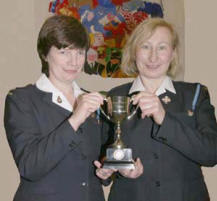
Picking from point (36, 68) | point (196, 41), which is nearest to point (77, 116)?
point (36, 68)

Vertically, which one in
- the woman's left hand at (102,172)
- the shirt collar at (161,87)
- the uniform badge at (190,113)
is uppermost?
the shirt collar at (161,87)

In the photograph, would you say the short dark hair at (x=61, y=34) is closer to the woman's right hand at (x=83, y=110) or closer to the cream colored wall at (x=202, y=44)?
the woman's right hand at (x=83, y=110)

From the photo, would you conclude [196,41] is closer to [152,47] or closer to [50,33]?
[152,47]

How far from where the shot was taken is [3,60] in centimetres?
248

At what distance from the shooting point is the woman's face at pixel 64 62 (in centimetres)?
156

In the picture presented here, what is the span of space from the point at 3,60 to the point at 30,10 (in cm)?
40

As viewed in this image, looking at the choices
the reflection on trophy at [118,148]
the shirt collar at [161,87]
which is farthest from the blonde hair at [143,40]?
the reflection on trophy at [118,148]

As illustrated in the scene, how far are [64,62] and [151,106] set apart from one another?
42 centimetres

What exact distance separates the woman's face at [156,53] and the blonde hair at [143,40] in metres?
0.02

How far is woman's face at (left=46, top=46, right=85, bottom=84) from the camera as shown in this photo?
5.12ft

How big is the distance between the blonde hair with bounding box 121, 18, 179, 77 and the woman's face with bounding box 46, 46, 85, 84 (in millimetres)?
278

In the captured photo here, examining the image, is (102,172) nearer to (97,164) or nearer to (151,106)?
(97,164)

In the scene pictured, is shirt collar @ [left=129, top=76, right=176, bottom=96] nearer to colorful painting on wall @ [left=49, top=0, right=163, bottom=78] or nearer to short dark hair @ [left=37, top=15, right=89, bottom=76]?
short dark hair @ [left=37, top=15, right=89, bottom=76]

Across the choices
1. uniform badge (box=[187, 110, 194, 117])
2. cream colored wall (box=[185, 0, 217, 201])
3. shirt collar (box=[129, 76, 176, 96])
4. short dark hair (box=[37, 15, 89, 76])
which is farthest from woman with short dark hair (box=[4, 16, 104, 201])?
cream colored wall (box=[185, 0, 217, 201])
